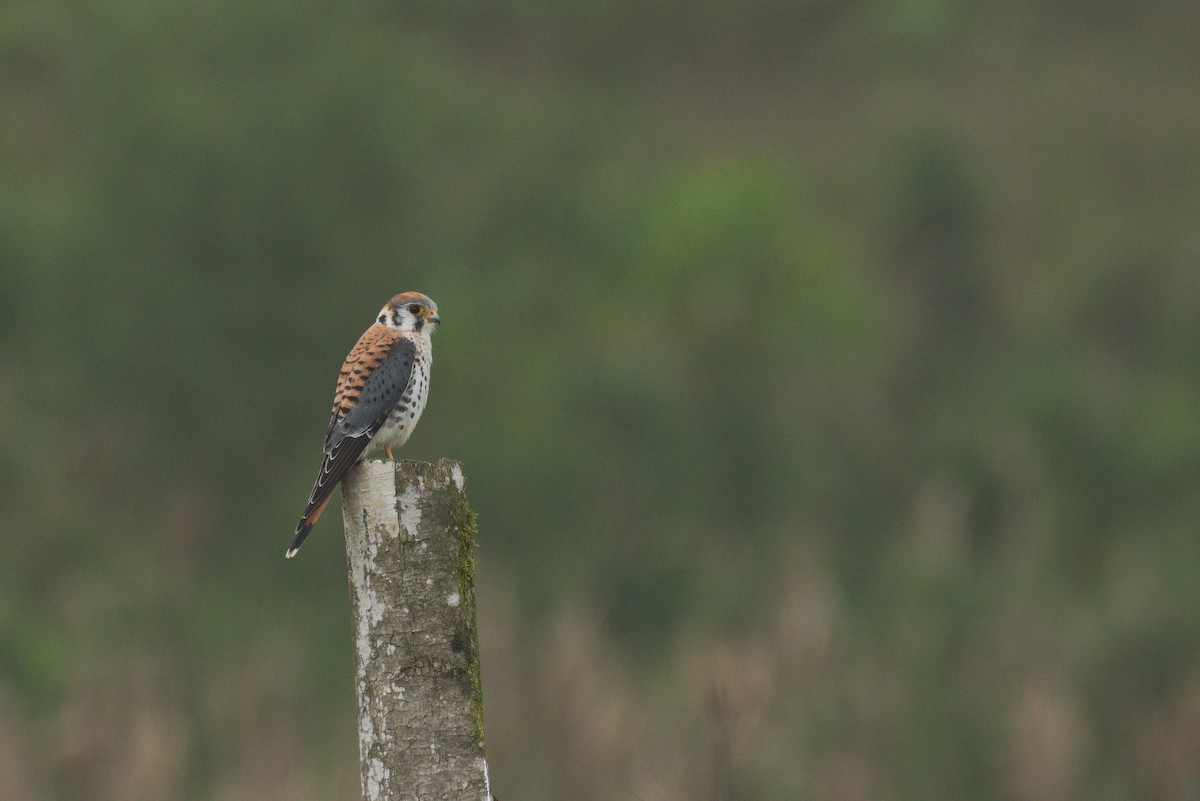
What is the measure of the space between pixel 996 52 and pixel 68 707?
46215 millimetres

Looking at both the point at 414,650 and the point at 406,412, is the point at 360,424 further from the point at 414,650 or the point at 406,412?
the point at 414,650

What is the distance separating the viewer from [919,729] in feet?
36.7

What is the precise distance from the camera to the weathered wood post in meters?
3.53

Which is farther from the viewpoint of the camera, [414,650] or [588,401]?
[588,401]

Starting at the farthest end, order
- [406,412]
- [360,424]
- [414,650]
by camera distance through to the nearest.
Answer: [406,412], [360,424], [414,650]

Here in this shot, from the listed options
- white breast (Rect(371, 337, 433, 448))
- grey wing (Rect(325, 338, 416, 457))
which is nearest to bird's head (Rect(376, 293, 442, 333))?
grey wing (Rect(325, 338, 416, 457))

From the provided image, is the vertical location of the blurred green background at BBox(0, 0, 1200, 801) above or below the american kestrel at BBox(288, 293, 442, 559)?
above

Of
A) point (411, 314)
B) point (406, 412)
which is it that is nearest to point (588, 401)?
point (411, 314)

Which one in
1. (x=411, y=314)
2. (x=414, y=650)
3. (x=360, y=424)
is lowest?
(x=414, y=650)

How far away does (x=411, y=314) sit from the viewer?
22.6 ft

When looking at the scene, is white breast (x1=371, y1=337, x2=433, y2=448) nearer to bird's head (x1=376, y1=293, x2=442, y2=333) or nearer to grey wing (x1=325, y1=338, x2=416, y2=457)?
grey wing (x1=325, y1=338, x2=416, y2=457)

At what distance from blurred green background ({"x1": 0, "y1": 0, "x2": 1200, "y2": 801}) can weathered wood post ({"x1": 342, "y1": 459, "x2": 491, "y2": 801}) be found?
528 cm

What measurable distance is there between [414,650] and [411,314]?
3.46 metres

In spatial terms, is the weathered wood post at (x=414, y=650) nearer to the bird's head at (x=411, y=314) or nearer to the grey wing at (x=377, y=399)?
the grey wing at (x=377, y=399)
